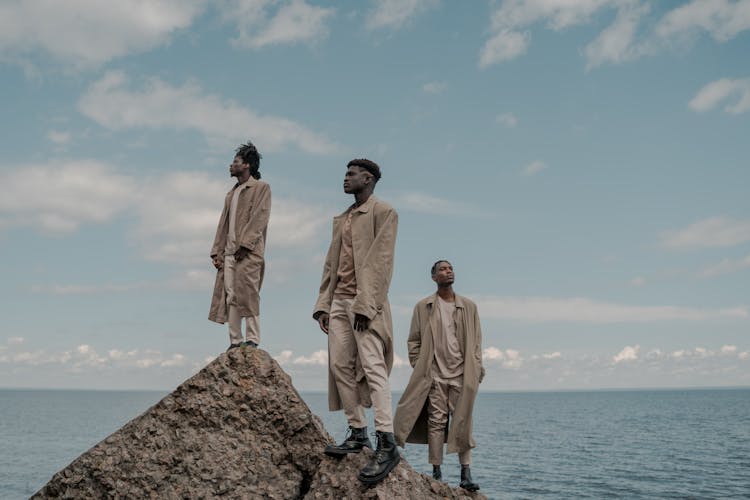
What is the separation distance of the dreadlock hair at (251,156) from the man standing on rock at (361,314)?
8.43 ft

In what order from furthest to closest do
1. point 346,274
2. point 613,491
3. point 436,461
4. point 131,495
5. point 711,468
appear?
1. point 711,468
2. point 613,491
3. point 436,461
4. point 131,495
5. point 346,274

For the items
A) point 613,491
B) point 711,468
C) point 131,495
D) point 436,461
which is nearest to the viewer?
point 131,495

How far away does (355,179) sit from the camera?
22.8 ft

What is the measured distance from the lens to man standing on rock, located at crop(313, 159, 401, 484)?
260 inches

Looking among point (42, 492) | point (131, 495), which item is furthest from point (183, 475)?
point (42, 492)

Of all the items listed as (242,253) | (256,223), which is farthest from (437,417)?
(256,223)

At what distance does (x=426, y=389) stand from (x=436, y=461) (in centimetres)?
88

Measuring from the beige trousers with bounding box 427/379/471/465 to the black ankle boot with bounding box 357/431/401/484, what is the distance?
1.75m

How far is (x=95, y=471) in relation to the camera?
7.57 metres

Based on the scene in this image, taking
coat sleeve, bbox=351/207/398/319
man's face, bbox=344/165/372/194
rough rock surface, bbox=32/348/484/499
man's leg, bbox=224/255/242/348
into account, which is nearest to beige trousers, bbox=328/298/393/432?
coat sleeve, bbox=351/207/398/319

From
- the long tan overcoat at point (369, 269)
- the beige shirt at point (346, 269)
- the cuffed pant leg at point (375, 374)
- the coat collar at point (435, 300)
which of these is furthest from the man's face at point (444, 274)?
the cuffed pant leg at point (375, 374)

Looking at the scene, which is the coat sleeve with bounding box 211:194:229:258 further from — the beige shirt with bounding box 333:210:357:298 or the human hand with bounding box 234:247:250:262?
the beige shirt with bounding box 333:210:357:298

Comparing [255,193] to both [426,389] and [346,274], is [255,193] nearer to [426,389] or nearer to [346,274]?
[346,274]

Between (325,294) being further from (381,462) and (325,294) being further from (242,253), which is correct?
(242,253)
